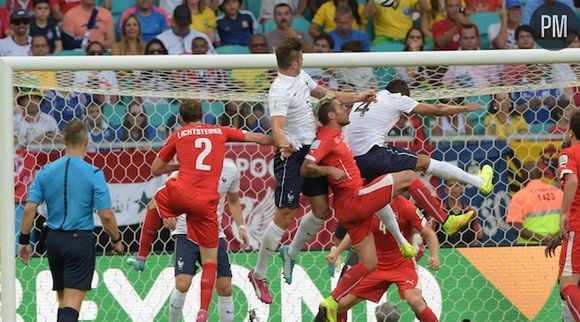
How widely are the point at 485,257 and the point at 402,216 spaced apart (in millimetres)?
973

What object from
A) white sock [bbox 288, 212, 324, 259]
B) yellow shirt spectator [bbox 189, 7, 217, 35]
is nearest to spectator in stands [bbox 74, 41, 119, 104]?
white sock [bbox 288, 212, 324, 259]

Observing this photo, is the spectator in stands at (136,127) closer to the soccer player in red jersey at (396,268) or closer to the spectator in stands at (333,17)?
the soccer player in red jersey at (396,268)

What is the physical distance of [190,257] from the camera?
34.0 feet

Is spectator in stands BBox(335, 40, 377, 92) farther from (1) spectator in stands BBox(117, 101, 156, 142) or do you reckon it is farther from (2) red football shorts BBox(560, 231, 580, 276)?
(2) red football shorts BBox(560, 231, 580, 276)

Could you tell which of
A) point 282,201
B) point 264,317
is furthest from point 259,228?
point 282,201

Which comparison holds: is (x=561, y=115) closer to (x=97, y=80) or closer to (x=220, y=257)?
(x=220, y=257)

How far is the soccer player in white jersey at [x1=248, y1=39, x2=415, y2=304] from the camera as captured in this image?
30.8 ft

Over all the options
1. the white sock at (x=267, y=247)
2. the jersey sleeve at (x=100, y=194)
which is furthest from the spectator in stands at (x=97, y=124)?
the white sock at (x=267, y=247)

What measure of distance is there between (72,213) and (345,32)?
18.5 ft

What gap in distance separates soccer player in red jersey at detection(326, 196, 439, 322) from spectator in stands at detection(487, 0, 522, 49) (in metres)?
5.03

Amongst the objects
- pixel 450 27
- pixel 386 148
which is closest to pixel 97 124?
pixel 386 148

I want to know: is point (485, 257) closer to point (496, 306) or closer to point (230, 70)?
point (496, 306)

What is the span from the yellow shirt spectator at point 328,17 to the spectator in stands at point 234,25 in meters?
0.68

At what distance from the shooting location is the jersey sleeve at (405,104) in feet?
32.6
